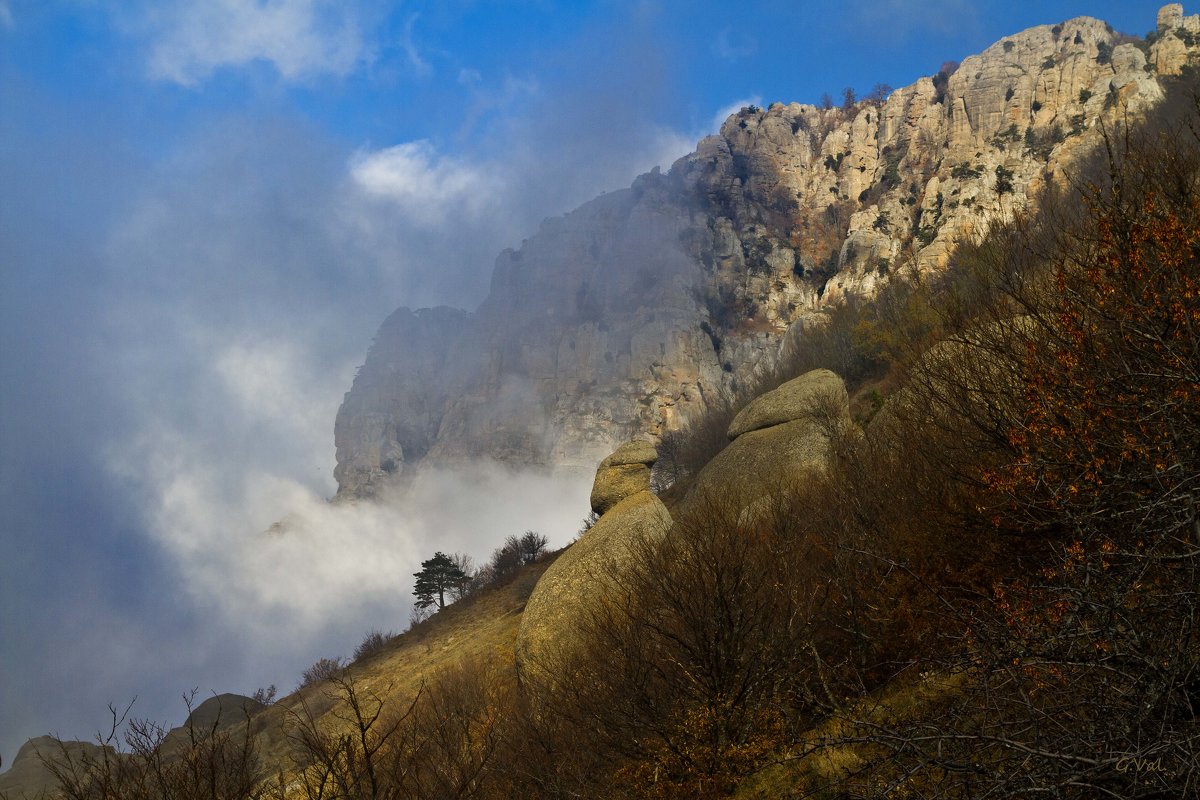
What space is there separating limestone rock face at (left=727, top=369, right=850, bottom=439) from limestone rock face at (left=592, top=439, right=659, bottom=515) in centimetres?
452

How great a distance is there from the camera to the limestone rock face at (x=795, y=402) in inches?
1013

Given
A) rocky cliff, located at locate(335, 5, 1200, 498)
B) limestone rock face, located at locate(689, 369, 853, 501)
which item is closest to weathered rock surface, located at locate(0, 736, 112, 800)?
limestone rock face, located at locate(689, 369, 853, 501)

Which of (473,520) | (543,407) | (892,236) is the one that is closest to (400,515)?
(473,520)

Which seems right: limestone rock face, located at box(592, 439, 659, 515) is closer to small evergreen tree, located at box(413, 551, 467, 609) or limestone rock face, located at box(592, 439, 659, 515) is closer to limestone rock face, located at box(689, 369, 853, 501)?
limestone rock face, located at box(689, 369, 853, 501)

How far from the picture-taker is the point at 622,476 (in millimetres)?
26922

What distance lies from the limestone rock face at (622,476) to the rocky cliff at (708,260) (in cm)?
7064

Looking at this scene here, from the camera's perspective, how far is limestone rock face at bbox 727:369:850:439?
25.7 meters

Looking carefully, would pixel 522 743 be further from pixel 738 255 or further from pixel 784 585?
pixel 738 255

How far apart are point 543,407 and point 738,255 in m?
49.6

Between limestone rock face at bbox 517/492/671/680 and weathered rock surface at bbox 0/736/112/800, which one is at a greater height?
weathered rock surface at bbox 0/736/112/800

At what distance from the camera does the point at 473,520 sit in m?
138

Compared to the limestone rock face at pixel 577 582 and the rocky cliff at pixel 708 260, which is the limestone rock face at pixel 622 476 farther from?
the rocky cliff at pixel 708 260

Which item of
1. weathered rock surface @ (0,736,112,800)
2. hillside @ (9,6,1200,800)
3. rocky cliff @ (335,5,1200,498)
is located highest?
rocky cliff @ (335,5,1200,498)

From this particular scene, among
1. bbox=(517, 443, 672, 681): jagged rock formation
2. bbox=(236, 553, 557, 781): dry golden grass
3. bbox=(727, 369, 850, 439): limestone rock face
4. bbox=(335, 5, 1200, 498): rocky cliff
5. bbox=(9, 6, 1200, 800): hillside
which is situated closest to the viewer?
bbox=(9, 6, 1200, 800): hillside
